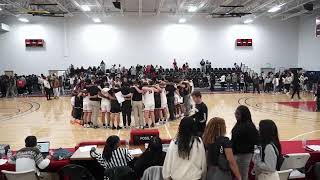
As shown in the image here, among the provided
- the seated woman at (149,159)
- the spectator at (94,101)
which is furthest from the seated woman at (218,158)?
the spectator at (94,101)

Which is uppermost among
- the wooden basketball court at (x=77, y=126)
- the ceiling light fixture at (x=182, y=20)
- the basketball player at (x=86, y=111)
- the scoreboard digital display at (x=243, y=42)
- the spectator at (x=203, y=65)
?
the ceiling light fixture at (x=182, y=20)

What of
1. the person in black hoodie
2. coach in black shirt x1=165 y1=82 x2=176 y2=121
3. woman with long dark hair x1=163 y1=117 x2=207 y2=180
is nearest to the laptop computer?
woman with long dark hair x1=163 y1=117 x2=207 y2=180

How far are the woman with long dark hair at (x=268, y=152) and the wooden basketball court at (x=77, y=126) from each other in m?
5.54

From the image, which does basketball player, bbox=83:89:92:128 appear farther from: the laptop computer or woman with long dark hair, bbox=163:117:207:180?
woman with long dark hair, bbox=163:117:207:180

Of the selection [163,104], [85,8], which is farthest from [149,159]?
[85,8]

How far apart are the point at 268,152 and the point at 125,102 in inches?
268

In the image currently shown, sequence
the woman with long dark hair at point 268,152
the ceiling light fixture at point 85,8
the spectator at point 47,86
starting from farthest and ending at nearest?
the ceiling light fixture at point 85,8 < the spectator at point 47,86 < the woman with long dark hair at point 268,152

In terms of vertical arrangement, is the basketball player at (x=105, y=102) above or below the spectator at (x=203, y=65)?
below

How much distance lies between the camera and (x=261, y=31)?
27.6 m

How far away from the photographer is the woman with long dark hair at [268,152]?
4.30 metres

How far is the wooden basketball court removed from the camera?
32.6 ft

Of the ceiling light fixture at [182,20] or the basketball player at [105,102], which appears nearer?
the basketball player at [105,102]

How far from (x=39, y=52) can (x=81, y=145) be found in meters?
22.2

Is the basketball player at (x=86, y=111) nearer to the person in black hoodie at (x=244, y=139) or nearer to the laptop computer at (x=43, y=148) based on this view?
the laptop computer at (x=43, y=148)
